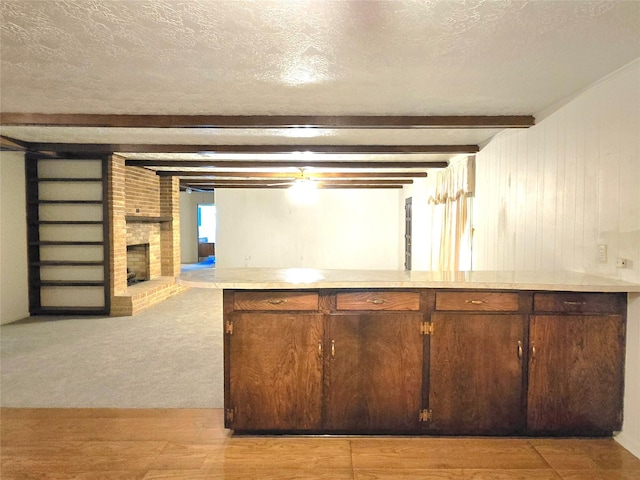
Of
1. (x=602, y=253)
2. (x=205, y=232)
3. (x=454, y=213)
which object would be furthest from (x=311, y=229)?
(x=602, y=253)

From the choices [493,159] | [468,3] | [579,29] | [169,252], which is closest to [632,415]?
[579,29]

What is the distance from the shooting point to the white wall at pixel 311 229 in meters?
9.74

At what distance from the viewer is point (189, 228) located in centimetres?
1295

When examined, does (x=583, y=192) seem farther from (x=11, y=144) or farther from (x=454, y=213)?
(x=11, y=144)

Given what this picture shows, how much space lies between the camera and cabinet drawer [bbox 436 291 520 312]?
225 centimetres

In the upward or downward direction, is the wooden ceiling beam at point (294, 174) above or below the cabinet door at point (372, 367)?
above

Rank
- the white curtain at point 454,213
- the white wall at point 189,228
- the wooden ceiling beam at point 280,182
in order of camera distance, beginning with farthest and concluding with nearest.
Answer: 1. the white wall at point 189,228
2. the wooden ceiling beam at point 280,182
3. the white curtain at point 454,213

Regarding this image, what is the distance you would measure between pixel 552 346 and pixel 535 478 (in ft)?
2.36

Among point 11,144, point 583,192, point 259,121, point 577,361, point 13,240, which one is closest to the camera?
point 577,361

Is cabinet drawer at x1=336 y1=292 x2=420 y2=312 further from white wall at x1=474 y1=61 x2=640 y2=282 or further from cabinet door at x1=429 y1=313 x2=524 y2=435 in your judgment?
white wall at x1=474 y1=61 x2=640 y2=282

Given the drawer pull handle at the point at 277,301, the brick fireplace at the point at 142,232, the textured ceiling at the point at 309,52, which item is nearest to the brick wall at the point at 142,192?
the brick fireplace at the point at 142,232

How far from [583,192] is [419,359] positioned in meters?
1.61

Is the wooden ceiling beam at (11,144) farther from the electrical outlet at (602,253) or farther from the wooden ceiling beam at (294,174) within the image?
the electrical outlet at (602,253)

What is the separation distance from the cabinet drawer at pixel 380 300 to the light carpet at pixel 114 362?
4.31 feet
